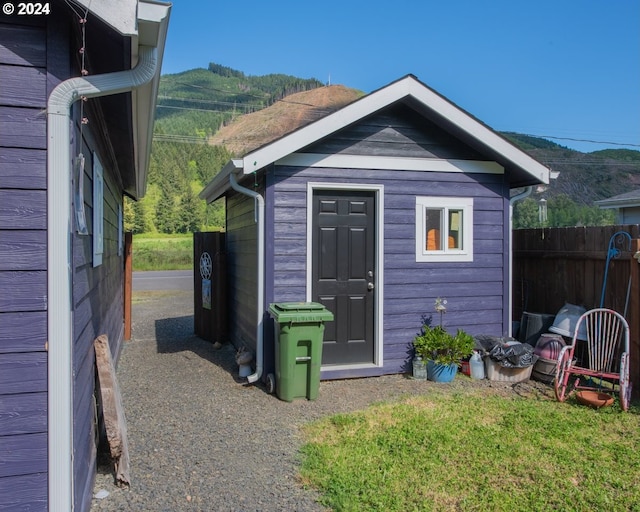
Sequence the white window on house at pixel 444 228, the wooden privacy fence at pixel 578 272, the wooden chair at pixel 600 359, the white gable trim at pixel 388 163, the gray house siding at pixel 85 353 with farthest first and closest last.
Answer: the white window on house at pixel 444 228 → the white gable trim at pixel 388 163 → the wooden privacy fence at pixel 578 272 → the wooden chair at pixel 600 359 → the gray house siding at pixel 85 353

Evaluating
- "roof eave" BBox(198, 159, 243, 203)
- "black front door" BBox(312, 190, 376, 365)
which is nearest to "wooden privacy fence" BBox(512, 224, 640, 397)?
"black front door" BBox(312, 190, 376, 365)

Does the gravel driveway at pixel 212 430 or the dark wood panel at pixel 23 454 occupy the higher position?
the dark wood panel at pixel 23 454

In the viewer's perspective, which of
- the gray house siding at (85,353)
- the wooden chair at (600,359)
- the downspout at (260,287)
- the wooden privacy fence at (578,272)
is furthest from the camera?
the downspout at (260,287)

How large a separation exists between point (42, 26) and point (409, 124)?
473cm

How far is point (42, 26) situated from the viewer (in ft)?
8.01

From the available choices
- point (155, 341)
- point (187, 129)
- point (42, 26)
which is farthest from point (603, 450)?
point (187, 129)

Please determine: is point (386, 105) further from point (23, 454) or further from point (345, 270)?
point (23, 454)

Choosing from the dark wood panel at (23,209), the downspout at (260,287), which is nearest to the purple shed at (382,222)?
the downspout at (260,287)

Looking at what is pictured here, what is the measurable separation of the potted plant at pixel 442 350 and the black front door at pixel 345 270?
0.66m

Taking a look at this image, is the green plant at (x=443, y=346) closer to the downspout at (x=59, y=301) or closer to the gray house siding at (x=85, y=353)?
the gray house siding at (x=85, y=353)

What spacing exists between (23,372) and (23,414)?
7.8 inches

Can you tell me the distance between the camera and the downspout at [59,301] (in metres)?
2.41

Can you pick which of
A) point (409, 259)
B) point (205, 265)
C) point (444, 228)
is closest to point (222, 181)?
point (205, 265)

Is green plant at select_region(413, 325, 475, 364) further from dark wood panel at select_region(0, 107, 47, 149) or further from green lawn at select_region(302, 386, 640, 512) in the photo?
dark wood panel at select_region(0, 107, 47, 149)
